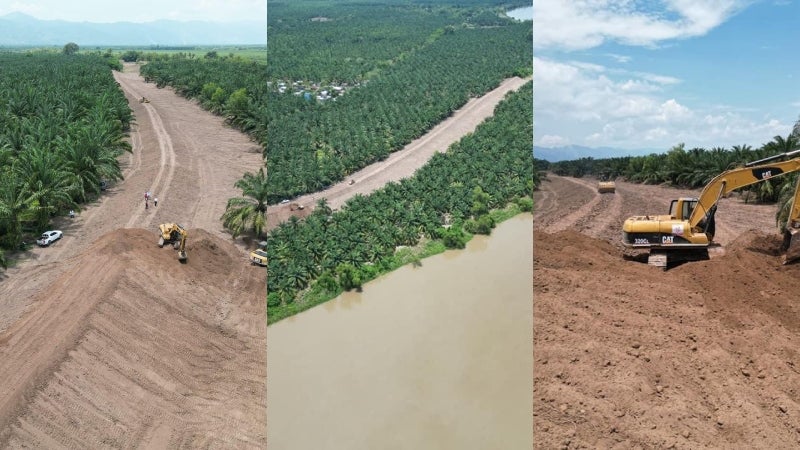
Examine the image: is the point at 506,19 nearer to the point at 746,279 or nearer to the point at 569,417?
the point at 746,279

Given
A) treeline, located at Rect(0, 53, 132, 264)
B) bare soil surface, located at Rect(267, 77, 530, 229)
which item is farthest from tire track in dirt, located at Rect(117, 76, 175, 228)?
bare soil surface, located at Rect(267, 77, 530, 229)

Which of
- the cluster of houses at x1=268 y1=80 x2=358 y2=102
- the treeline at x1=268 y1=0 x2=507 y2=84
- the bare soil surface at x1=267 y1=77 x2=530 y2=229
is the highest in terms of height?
the treeline at x1=268 y1=0 x2=507 y2=84

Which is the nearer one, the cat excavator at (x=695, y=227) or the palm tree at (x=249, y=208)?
the palm tree at (x=249, y=208)

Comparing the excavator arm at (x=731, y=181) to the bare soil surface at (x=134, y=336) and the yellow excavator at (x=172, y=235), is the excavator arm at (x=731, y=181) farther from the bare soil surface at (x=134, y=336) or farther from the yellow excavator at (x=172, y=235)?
the yellow excavator at (x=172, y=235)

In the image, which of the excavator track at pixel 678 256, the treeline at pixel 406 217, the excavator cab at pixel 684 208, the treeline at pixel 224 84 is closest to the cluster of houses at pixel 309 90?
the treeline at pixel 224 84

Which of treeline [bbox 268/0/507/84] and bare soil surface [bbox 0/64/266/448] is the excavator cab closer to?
treeline [bbox 268/0/507/84]

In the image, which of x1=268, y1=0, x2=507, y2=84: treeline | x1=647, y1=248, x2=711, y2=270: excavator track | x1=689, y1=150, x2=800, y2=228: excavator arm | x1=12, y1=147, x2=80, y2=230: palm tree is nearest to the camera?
x1=268, y1=0, x2=507, y2=84: treeline

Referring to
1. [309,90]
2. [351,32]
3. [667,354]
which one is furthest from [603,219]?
[309,90]
